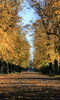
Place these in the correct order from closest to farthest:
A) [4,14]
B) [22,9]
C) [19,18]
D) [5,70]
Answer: [4,14] < [22,9] < [19,18] < [5,70]

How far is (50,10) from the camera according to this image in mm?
37312

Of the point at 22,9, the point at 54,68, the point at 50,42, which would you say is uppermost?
the point at 22,9

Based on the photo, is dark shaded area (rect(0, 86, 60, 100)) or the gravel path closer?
dark shaded area (rect(0, 86, 60, 100))

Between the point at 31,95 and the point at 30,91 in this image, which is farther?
the point at 30,91

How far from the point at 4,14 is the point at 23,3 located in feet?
23.2

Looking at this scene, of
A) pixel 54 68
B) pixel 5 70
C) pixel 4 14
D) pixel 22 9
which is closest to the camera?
pixel 4 14

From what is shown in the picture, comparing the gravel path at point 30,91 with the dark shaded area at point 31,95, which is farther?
the gravel path at point 30,91

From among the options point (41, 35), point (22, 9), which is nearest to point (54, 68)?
point (41, 35)

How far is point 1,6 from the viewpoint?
30688 mm

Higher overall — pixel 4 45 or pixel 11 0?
pixel 11 0

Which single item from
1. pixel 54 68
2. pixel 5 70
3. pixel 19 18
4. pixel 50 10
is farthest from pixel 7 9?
pixel 5 70

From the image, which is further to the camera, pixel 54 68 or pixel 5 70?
pixel 5 70

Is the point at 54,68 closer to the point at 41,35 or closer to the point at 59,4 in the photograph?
the point at 41,35

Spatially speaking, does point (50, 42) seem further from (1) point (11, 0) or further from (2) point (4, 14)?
(2) point (4, 14)
